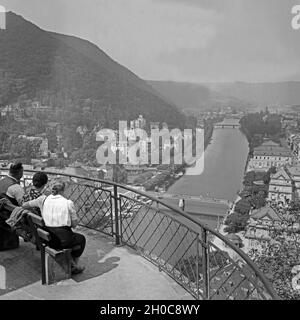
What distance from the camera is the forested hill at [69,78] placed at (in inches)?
913

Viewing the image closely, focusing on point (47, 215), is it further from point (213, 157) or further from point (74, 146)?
point (213, 157)

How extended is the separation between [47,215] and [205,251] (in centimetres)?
95

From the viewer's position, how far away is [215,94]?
34.2m

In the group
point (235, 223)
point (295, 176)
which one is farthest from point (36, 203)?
point (295, 176)

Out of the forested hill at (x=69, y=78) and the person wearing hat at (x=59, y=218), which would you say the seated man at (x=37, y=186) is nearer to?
the person wearing hat at (x=59, y=218)

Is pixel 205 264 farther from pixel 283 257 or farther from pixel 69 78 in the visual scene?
pixel 69 78

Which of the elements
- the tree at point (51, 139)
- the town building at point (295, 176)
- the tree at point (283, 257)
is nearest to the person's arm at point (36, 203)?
the tree at point (283, 257)

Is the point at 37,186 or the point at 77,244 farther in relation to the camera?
the point at 37,186

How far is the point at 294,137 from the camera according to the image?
28.8 metres

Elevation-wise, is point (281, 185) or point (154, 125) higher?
point (154, 125)

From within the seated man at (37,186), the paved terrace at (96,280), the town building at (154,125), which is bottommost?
→ the paved terrace at (96,280)

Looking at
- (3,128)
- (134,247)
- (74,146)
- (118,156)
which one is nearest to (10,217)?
(134,247)

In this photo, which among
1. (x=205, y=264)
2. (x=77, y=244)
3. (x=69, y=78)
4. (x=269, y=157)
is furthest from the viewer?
(x=69, y=78)

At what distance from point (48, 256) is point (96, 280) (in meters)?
0.36
